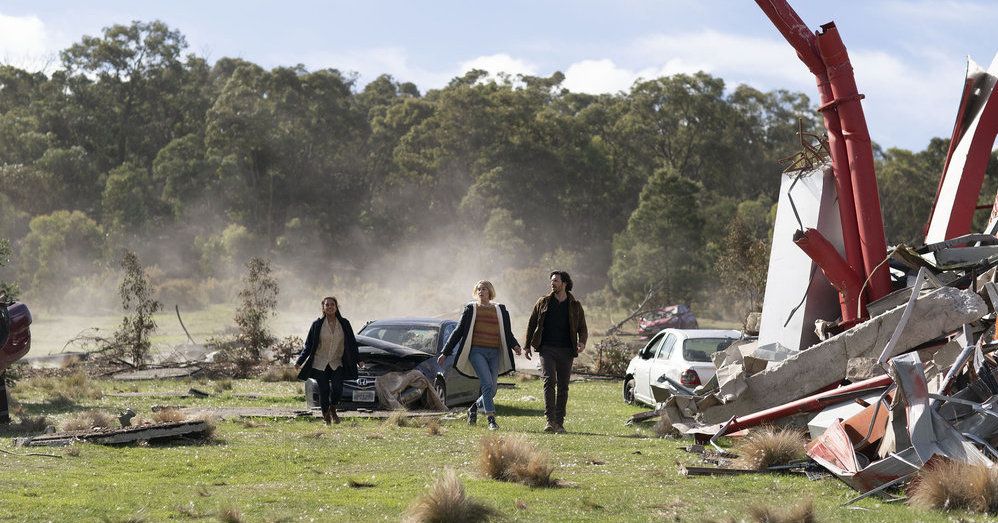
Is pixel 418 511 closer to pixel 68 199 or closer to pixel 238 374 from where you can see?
pixel 238 374

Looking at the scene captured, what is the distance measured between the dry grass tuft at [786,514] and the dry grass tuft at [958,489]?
3.15ft

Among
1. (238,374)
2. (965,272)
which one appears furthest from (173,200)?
(965,272)

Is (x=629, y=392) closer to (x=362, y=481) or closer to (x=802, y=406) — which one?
(x=802, y=406)

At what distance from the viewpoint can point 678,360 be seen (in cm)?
1723

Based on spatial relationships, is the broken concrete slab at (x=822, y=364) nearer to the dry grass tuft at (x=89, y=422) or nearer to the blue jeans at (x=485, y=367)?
the blue jeans at (x=485, y=367)

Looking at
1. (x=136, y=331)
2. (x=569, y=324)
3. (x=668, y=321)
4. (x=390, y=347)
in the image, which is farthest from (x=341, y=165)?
(x=569, y=324)

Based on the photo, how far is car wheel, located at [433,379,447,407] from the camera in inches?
682

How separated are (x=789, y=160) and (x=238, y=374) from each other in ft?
44.4

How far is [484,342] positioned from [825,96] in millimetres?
5657

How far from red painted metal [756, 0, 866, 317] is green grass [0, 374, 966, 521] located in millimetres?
3924

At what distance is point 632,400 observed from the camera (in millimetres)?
19703

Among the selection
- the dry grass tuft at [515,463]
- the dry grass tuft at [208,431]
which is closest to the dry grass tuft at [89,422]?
the dry grass tuft at [208,431]

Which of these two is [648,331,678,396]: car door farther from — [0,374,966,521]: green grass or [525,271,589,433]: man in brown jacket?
[525,271,589,433]: man in brown jacket

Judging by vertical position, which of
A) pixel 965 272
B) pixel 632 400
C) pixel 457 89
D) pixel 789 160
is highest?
pixel 457 89
